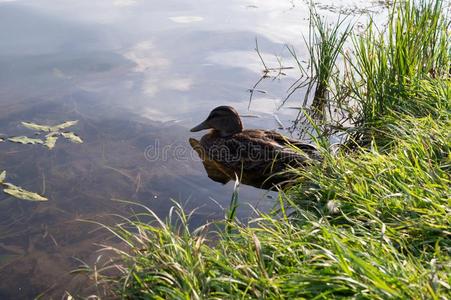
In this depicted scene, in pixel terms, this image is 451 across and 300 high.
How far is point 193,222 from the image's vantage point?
14.0ft

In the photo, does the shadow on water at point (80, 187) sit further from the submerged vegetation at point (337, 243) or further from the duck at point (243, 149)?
the submerged vegetation at point (337, 243)

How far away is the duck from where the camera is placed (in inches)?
200

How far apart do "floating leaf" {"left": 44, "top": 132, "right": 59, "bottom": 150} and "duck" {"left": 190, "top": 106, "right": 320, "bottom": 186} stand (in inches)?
59.9

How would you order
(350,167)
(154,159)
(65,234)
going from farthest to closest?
(154,159) < (65,234) < (350,167)

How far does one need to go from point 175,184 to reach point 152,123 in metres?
1.34

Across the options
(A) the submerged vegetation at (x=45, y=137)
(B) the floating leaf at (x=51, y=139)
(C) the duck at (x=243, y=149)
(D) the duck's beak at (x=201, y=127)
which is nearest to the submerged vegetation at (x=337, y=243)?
(C) the duck at (x=243, y=149)

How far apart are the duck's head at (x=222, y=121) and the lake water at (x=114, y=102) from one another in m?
0.27

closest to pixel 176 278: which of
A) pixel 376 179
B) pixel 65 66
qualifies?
pixel 376 179

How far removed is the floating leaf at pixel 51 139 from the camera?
5.23m

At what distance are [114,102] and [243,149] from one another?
5.98ft

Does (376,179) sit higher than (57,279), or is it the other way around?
(376,179)

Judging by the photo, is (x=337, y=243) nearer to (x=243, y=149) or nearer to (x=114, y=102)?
(x=243, y=149)

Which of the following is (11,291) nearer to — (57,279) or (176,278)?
(57,279)

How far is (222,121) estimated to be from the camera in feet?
19.7
